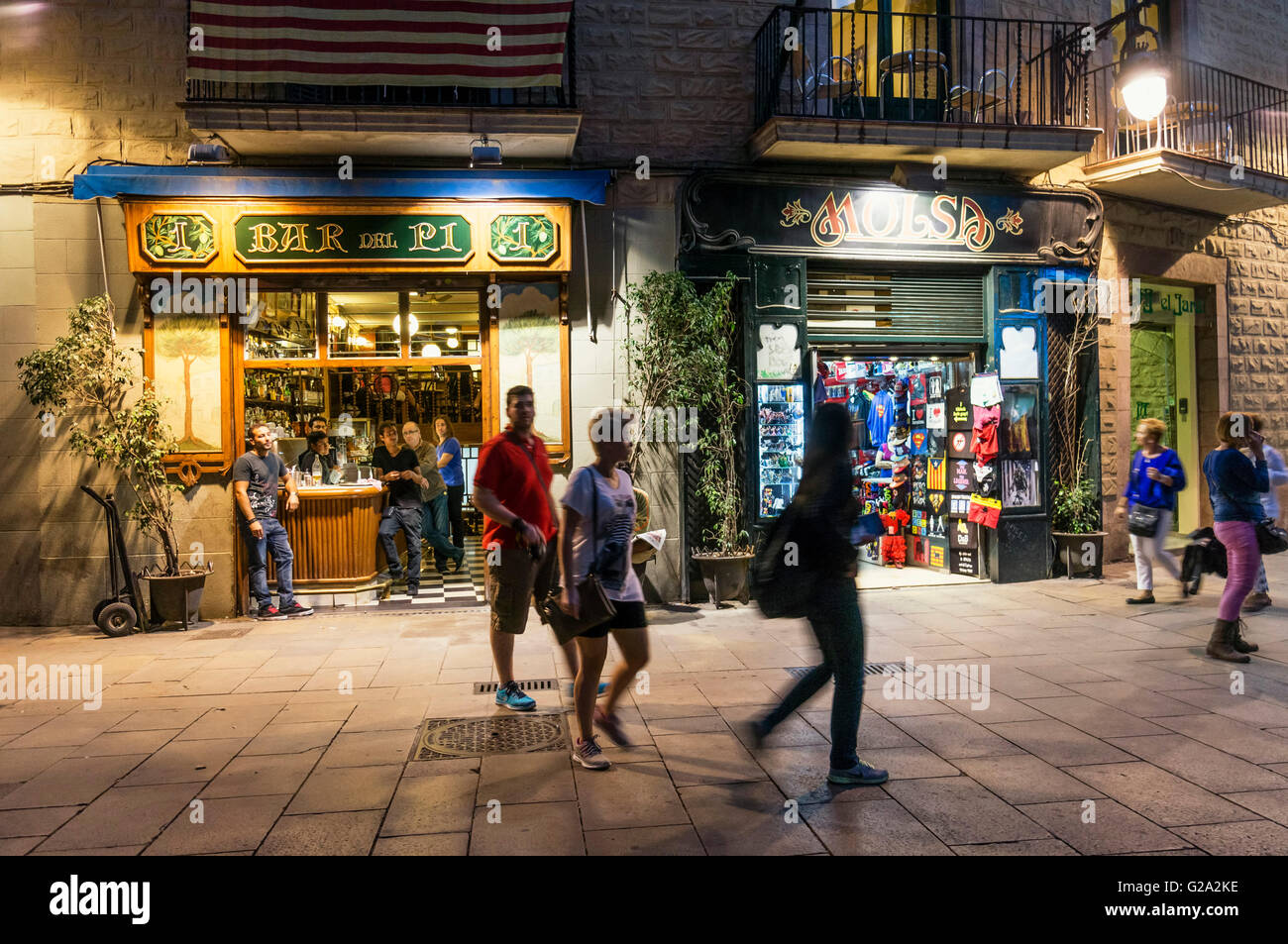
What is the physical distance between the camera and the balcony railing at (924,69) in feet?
32.7

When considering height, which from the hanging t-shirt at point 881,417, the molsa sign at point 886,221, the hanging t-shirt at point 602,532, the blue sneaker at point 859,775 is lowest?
the blue sneaker at point 859,775

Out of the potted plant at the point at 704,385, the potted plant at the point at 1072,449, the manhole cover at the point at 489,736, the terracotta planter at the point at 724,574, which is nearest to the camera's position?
the manhole cover at the point at 489,736

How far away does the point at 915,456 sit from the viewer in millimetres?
11477

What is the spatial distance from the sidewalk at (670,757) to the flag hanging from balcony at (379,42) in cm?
552

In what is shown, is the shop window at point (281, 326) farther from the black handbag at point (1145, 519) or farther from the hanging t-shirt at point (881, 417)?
the black handbag at point (1145, 519)

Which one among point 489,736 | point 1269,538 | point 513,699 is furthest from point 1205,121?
point 489,736

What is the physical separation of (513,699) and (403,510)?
491 centimetres

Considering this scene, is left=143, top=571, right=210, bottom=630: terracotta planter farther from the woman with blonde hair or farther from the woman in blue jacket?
the woman in blue jacket

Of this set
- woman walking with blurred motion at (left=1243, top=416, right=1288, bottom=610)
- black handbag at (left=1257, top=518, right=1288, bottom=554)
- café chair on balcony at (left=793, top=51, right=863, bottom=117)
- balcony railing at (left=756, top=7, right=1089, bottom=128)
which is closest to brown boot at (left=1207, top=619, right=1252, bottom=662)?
black handbag at (left=1257, top=518, right=1288, bottom=554)

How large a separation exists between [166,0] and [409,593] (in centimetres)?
674

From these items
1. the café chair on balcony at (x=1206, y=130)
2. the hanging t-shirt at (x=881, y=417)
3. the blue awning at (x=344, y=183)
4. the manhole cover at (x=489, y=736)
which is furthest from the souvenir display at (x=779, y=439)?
the café chair on balcony at (x=1206, y=130)

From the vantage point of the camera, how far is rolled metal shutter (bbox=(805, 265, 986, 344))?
34.0ft

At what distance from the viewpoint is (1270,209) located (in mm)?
13617
